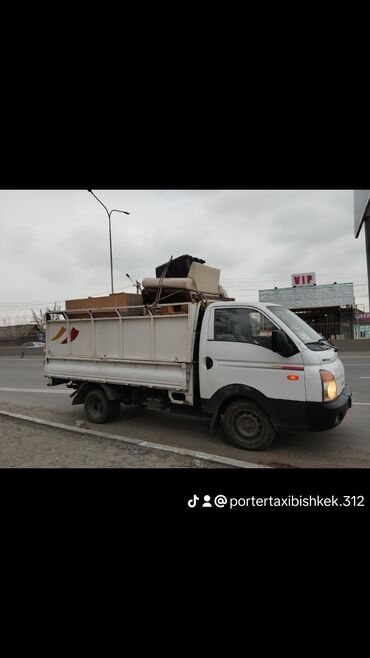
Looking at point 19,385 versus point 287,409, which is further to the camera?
point 19,385

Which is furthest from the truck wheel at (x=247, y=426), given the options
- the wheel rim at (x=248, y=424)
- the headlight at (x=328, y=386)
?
the headlight at (x=328, y=386)

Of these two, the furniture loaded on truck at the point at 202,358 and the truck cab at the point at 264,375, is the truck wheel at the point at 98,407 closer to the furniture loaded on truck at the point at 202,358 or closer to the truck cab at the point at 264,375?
the furniture loaded on truck at the point at 202,358

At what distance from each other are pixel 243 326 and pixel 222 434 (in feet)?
5.86

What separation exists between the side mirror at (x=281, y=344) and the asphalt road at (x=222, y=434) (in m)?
1.33

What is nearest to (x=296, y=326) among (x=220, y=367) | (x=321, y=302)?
(x=220, y=367)

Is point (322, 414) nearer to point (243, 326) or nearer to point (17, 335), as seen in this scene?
point (243, 326)

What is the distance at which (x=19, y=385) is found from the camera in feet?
36.9

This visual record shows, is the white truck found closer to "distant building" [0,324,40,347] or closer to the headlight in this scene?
the headlight

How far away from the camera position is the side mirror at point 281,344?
14.1ft

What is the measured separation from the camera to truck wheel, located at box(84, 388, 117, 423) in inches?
238

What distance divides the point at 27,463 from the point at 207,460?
2.18m

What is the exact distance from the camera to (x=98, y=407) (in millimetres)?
6223
